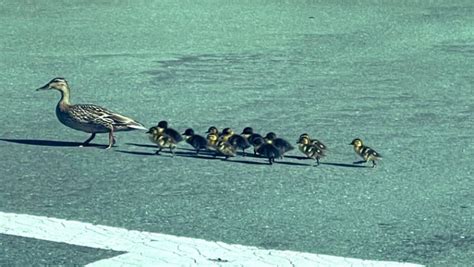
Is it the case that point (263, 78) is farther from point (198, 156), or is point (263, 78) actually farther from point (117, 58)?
point (198, 156)

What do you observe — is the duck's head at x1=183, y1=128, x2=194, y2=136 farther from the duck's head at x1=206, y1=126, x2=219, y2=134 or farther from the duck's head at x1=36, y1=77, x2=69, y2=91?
the duck's head at x1=36, y1=77, x2=69, y2=91

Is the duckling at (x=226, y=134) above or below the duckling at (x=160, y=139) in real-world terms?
above

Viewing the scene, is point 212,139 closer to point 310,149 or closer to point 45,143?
point 310,149

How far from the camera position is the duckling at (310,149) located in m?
11.5

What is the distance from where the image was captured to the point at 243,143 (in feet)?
38.9

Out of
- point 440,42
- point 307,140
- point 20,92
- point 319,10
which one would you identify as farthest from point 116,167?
point 319,10

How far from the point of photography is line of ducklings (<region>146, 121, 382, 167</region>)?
1152 cm

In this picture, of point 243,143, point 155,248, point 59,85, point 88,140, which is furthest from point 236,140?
point 155,248

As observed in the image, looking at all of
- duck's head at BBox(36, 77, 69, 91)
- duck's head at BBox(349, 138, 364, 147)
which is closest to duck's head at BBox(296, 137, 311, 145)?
duck's head at BBox(349, 138, 364, 147)

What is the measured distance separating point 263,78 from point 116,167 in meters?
5.12

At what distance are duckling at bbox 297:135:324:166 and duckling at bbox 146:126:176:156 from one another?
115cm

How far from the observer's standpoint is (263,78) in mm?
16188

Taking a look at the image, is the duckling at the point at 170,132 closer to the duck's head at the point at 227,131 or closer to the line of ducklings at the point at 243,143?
the line of ducklings at the point at 243,143

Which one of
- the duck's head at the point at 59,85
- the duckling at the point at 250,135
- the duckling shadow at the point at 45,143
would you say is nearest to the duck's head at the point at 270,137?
the duckling at the point at 250,135
